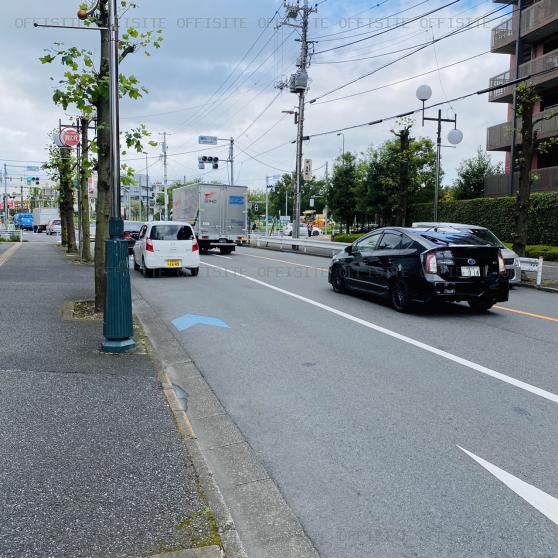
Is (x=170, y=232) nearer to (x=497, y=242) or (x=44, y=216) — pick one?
(x=497, y=242)

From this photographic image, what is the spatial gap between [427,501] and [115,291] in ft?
14.8

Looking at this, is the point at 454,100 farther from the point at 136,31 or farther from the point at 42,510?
the point at 42,510

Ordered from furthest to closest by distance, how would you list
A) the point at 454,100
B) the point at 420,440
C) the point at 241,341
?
the point at 454,100
the point at 241,341
the point at 420,440

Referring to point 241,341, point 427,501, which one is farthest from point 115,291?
point 427,501

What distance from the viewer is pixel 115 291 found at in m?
6.75

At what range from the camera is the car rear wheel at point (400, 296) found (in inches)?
400

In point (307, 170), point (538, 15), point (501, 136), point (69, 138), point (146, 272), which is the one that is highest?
point (538, 15)

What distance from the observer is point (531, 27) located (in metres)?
30.5

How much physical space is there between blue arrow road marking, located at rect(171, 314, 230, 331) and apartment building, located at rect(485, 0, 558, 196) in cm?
2362

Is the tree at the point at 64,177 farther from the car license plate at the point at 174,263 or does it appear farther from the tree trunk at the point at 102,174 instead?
the tree trunk at the point at 102,174

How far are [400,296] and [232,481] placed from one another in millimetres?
7128

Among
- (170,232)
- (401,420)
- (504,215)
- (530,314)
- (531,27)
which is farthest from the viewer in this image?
(531,27)

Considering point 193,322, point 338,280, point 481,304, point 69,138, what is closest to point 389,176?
point 69,138

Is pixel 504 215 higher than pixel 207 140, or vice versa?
pixel 207 140
